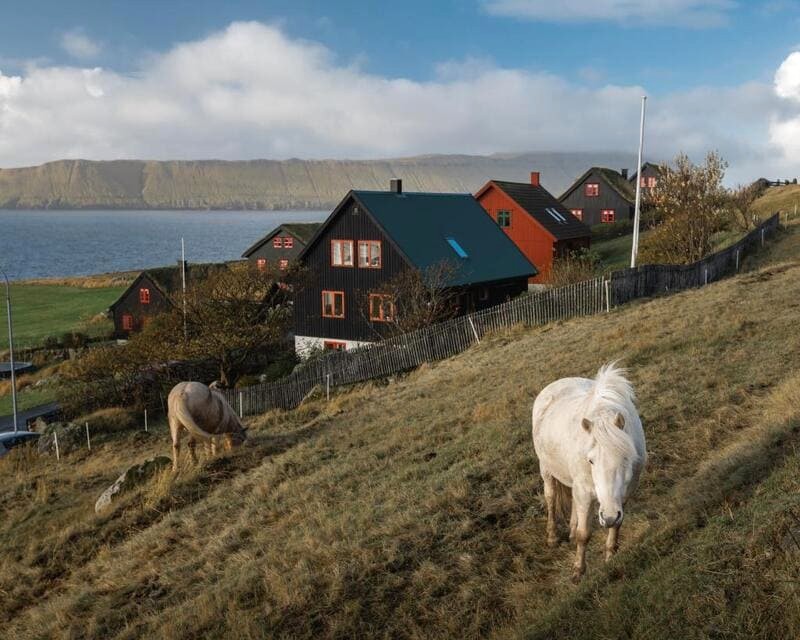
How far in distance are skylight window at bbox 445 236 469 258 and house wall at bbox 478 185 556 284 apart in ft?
43.2

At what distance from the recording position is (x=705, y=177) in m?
37.8

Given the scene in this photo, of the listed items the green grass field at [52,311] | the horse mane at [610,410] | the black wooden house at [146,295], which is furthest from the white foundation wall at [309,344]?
the horse mane at [610,410]

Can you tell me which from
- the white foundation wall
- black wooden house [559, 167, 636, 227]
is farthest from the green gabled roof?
black wooden house [559, 167, 636, 227]

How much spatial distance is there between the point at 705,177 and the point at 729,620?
124ft

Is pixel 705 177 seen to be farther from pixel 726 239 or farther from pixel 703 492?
pixel 703 492

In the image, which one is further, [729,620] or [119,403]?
[119,403]

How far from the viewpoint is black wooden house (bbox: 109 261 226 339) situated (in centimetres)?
5237

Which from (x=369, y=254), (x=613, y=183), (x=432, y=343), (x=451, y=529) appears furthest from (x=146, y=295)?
(x=613, y=183)

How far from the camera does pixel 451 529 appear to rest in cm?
871

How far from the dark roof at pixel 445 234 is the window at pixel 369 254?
1195mm

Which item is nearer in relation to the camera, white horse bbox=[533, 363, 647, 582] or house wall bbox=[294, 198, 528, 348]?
white horse bbox=[533, 363, 647, 582]

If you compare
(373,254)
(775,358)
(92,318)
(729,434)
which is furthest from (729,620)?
(92,318)

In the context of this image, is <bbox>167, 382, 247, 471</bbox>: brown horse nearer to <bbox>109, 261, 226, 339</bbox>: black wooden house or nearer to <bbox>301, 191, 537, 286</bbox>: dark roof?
<bbox>301, 191, 537, 286</bbox>: dark roof

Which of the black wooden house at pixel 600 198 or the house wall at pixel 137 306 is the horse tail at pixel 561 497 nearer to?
the house wall at pixel 137 306
